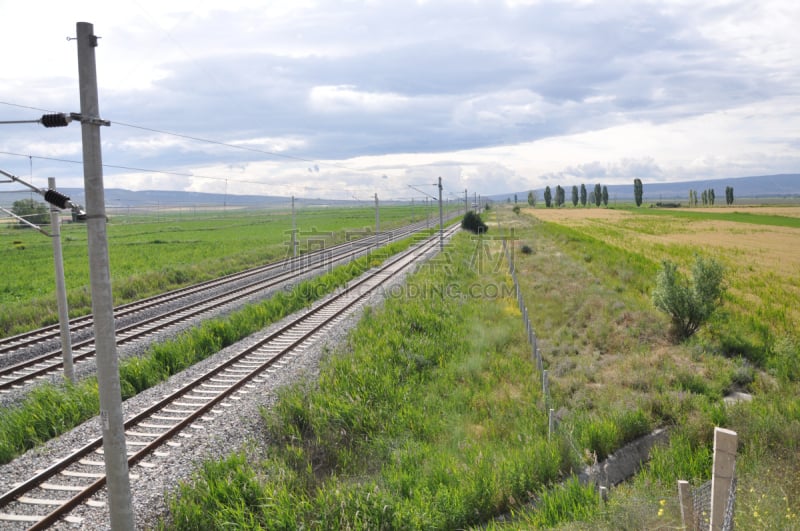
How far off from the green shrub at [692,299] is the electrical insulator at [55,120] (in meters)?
17.7

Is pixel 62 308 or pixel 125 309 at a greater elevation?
pixel 62 308

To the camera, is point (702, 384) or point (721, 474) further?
point (702, 384)

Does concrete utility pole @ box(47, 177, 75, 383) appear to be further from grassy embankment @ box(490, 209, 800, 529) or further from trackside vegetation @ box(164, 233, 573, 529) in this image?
grassy embankment @ box(490, 209, 800, 529)

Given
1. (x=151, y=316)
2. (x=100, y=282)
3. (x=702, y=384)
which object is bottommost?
(x=702, y=384)

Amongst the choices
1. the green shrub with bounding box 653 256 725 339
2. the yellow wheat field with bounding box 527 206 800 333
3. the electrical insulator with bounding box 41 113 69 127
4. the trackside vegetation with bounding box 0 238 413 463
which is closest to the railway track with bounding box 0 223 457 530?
the trackside vegetation with bounding box 0 238 413 463

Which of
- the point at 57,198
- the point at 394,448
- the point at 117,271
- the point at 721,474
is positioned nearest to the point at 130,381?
the point at 394,448

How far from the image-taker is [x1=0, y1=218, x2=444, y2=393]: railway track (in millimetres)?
14429

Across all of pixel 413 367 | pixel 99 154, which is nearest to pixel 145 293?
pixel 413 367

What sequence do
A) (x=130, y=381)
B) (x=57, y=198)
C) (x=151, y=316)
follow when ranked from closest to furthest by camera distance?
(x=57, y=198) → (x=130, y=381) → (x=151, y=316)

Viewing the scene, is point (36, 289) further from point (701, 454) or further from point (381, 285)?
point (701, 454)

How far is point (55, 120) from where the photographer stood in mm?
5859

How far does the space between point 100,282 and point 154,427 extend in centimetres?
537

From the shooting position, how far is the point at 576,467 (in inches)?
347

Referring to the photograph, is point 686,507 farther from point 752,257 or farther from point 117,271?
point 752,257
